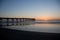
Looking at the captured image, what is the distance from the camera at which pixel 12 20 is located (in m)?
25.8

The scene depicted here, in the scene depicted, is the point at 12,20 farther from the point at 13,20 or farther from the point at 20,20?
the point at 20,20

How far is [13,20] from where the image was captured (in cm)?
2620

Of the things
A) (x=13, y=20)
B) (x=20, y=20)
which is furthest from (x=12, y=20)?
(x=20, y=20)

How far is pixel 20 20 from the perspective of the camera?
26609 mm

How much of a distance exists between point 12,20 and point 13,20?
1.34 feet

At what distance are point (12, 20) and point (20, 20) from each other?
2094 mm
